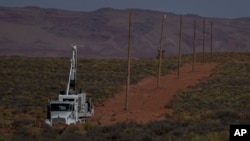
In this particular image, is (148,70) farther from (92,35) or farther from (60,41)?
(92,35)

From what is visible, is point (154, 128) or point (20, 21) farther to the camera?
point (20, 21)

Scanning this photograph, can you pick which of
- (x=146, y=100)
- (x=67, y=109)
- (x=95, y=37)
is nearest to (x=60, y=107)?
(x=67, y=109)

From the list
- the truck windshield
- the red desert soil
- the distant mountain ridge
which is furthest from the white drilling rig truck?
the distant mountain ridge

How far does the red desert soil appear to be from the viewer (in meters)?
34.1

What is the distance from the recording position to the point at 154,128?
70.3 feet

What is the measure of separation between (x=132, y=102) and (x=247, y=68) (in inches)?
1311

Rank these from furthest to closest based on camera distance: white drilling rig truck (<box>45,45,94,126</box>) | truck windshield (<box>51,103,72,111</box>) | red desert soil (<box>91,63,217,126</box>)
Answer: red desert soil (<box>91,63,217,126</box>), truck windshield (<box>51,103,72,111</box>), white drilling rig truck (<box>45,45,94,126</box>)

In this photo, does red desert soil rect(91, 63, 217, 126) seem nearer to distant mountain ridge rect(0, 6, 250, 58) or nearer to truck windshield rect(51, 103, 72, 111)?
truck windshield rect(51, 103, 72, 111)

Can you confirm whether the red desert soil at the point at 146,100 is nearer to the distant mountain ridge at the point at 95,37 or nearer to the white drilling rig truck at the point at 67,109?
the white drilling rig truck at the point at 67,109

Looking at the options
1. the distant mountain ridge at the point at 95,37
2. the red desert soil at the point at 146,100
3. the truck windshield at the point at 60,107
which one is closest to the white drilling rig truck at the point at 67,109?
the truck windshield at the point at 60,107

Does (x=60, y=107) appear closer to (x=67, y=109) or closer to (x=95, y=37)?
(x=67, y=109)

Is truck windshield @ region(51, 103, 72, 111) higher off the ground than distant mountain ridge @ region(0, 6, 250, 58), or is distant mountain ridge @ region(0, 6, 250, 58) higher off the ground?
distant mountain ridge @ region(0, 6, 250, 58)

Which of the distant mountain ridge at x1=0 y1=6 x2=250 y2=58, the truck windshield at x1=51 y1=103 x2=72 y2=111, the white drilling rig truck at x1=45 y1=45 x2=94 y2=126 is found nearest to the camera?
the white drilling rig truck at x1=45 y1=45 x2=94 y2=126

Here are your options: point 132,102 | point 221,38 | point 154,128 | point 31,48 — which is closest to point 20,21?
point 31,48
